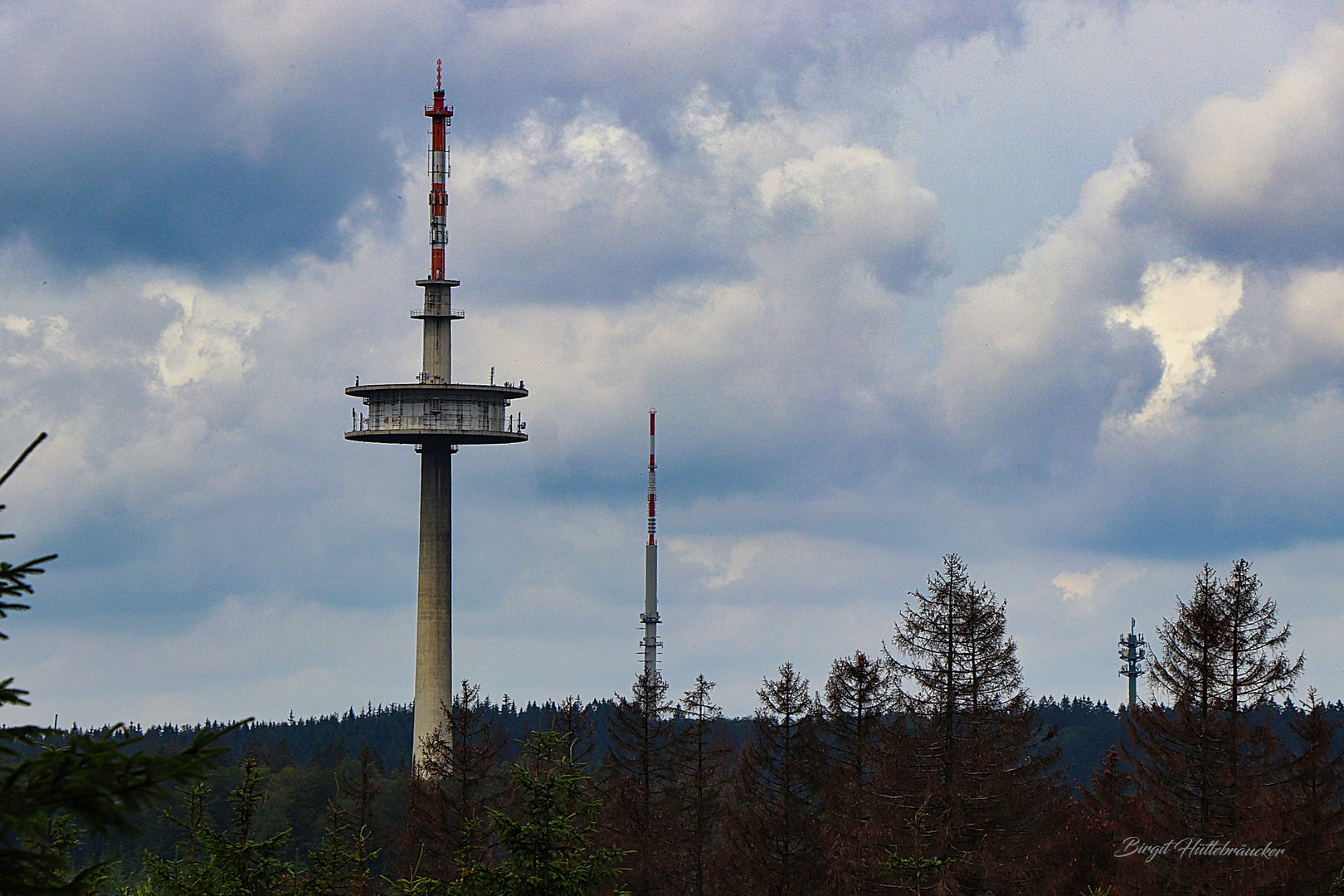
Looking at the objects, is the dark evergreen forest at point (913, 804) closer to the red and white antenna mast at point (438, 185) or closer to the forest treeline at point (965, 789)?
the forest treeline at point (965, 789)

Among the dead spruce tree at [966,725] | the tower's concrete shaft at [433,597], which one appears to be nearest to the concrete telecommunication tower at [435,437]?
the tower's concrete shaft at [433,597]

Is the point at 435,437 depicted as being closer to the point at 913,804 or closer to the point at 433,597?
the point at 433,597

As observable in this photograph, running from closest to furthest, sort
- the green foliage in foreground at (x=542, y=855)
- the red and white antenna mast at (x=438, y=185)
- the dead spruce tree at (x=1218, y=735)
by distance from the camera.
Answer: the green foliage in foreground at (x=542, y=855) < the dead spruce tree at (x=1218, y=735) < the red and white antenna mast at (x=438, y=185)

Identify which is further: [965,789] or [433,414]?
[433,414]

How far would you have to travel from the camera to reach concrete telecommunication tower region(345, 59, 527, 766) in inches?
4099

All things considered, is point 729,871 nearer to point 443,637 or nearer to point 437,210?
point 443,637

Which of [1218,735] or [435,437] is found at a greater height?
[435,437]

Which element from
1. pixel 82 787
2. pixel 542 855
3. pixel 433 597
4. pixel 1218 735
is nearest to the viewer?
pixel 82 787

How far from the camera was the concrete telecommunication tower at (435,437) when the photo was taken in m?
104

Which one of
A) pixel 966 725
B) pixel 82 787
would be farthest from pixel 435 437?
pixel 82 787

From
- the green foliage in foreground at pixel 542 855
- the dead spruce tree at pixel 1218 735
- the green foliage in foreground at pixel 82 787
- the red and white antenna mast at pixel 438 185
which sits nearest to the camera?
the green foliage in foreground at pixel 82 787

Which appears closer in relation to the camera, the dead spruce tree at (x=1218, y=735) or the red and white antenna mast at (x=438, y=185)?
the dead spruce tree at (x=1218, y=735)

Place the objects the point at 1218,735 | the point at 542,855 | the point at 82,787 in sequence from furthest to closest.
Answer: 1. the point at 1218,735
2. the point at 542,855
3. the point at 82,787

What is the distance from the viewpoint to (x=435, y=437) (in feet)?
343
